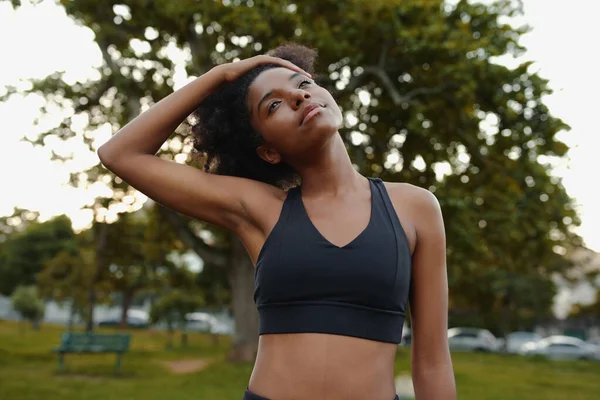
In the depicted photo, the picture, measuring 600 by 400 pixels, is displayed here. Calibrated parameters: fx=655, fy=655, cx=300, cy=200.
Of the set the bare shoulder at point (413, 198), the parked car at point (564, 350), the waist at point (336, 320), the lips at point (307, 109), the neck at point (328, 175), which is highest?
the parked car at point (564, 350)

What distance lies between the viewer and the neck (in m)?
2.00

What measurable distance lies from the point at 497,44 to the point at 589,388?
9488 millimetres

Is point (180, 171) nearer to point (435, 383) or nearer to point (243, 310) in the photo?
point (435, 383)

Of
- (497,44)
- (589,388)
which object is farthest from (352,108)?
(589,388)

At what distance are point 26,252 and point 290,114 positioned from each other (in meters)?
46.1

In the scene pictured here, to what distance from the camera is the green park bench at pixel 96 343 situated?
16.7 meters

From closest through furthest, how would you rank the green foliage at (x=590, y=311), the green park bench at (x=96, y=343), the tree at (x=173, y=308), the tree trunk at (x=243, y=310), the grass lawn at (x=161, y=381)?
the grass lawn at (x=161, y=381) → the tree trunk at (x=243, y=310) → the green park bench at (x=96, y=343) → the tree at (x=173, y=308) → the green foliage at (x=590, y=311)

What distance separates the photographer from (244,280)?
16797mm

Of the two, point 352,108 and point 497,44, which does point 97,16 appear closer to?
point 352,108

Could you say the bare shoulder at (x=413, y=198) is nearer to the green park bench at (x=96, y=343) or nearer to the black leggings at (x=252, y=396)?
the black leggings at (x=252, y=396)

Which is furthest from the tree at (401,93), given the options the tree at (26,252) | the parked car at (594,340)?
the tree at (26,252)

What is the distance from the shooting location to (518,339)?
125 ft

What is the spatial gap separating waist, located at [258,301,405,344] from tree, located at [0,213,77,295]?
144ft

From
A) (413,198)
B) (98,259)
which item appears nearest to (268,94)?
(413,198)
